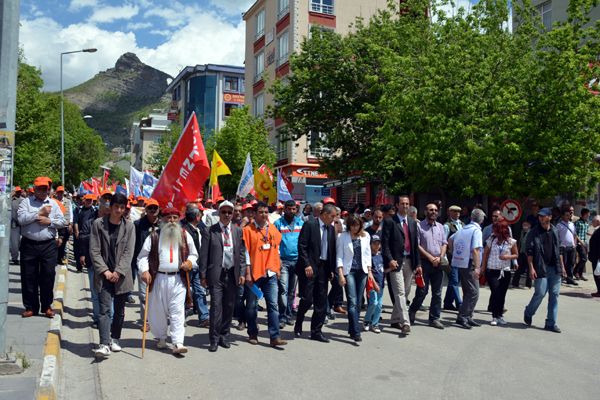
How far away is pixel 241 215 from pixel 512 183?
9.61 meters

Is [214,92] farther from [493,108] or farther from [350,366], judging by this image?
[350,366]

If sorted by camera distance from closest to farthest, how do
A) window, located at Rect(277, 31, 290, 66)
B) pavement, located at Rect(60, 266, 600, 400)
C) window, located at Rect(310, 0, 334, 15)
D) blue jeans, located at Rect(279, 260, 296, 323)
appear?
pavement, located at Rect(60, 266, 600, 400), blue jeans, located at Rect(279, 260, 296, 323), window, located at Rect(310, 0, 334, 15), window, located at Rect(277, 31, 290, 66)

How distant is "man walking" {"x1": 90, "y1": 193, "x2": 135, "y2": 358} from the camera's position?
24.6 ft

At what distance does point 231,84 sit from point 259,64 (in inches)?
1043

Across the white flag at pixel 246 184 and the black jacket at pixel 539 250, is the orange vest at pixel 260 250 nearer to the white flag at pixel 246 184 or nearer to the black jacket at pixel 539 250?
the black jacket at pixel 539 250

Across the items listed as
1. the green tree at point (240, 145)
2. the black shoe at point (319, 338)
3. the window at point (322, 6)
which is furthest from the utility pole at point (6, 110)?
the window at point (322, 6)

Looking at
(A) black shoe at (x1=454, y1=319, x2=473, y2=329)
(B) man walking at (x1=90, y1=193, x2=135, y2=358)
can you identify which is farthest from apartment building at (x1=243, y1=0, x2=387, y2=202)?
(B) man walking at (x1=90, y1=193, x2=135, y2=358)

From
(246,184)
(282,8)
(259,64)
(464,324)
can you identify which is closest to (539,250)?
(464,324)

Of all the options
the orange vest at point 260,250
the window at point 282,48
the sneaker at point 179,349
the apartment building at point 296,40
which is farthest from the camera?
the window at point 282,48

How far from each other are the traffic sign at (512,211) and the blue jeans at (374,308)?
23.9ft

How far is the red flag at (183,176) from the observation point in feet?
29.6

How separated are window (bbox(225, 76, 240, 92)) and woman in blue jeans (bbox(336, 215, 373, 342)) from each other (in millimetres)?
63223

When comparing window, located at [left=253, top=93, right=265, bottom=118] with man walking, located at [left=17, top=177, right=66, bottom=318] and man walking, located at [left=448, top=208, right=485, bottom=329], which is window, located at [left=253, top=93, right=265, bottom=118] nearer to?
man walking, located at [left=448, top=208, right=485, bottom=329]

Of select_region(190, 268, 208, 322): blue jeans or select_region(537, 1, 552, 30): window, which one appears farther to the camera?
select_region(537, 1, 552, 30): window
